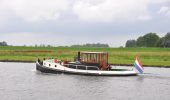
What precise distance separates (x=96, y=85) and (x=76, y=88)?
4.28 m

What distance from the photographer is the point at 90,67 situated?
81.3 meters

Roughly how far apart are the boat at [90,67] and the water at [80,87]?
5.81 feet

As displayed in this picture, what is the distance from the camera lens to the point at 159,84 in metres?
66.9

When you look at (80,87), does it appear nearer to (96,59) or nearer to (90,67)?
(90,67)

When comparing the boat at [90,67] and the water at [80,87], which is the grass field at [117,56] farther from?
the water at [80,87]

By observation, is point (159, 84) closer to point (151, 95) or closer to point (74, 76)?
point (151, 95)

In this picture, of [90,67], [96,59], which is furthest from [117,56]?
[90,67]

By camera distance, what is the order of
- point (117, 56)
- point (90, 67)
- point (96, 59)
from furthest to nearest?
point (117, 56) → point (96, 59) → point (90, 67)

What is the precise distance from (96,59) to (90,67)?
209 centimetres

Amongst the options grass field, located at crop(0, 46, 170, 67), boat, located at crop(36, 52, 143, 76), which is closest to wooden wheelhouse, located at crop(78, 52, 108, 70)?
boat, located at crop(36, 52, 143, 76)

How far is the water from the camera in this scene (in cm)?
5438

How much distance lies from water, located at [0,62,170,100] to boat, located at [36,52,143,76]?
177cm

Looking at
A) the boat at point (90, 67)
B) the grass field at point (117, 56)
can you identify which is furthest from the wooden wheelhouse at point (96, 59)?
the grass field at point (117, 56)

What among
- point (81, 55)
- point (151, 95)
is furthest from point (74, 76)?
point (151, 95)
